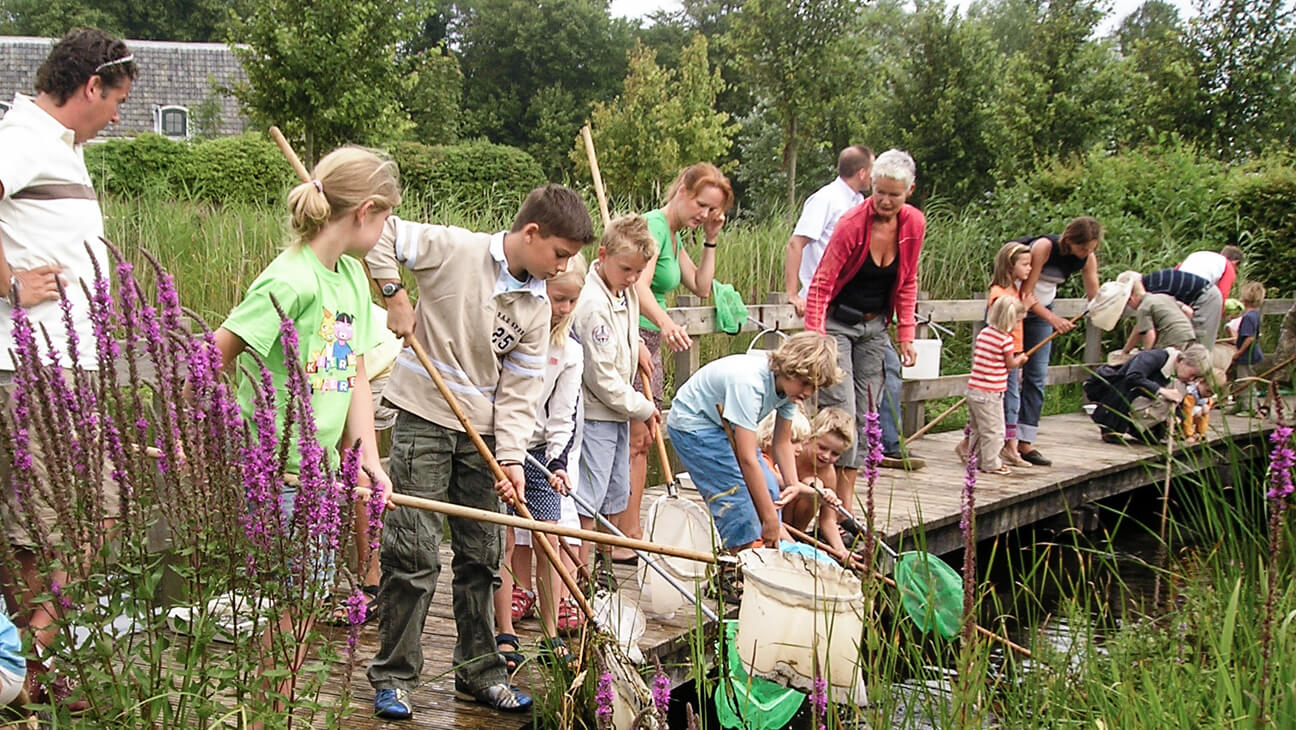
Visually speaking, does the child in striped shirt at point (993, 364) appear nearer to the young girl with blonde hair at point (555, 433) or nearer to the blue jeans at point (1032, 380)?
the blue jeans at point (1032, 380)

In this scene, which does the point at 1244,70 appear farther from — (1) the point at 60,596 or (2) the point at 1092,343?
(1) the point at 60,596

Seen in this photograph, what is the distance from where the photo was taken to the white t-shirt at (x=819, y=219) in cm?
655

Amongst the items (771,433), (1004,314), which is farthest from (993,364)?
(771,433)

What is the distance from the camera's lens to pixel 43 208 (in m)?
3.11

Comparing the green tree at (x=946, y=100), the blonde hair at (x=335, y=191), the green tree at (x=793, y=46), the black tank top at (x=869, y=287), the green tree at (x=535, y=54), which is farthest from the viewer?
the green tree at (x=535, y=54)

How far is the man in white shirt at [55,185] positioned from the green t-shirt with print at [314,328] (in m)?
0.43

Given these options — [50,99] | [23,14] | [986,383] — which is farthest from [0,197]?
[23,14]

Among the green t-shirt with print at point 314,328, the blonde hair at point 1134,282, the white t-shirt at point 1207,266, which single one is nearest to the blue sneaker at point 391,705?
the green t-shirt with print at point 314,328

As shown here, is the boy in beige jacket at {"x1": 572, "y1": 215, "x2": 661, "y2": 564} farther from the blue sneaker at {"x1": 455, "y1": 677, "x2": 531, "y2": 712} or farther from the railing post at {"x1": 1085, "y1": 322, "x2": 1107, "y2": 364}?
the railing post at {"x1": 1085, "y1": 322, "x2": 1107, "y2": 364}

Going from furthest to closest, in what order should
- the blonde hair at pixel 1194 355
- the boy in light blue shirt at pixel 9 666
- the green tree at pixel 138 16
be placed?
the green tree at pixel 138 16 < the blonde hair at pixel 1194 355 < the boy in light blue shirt at pixel 9 666

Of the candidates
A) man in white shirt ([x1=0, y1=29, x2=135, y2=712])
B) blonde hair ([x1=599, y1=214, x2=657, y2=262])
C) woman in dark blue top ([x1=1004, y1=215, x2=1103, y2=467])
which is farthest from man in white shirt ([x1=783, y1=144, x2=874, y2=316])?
man in white shirt ([x1=0, y1=29, x2=135, y2=712])

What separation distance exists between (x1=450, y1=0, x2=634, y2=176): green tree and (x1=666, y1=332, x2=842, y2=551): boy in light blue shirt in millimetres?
38774

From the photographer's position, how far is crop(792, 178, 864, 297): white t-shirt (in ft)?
21.5

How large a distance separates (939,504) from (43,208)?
4.66 meters
